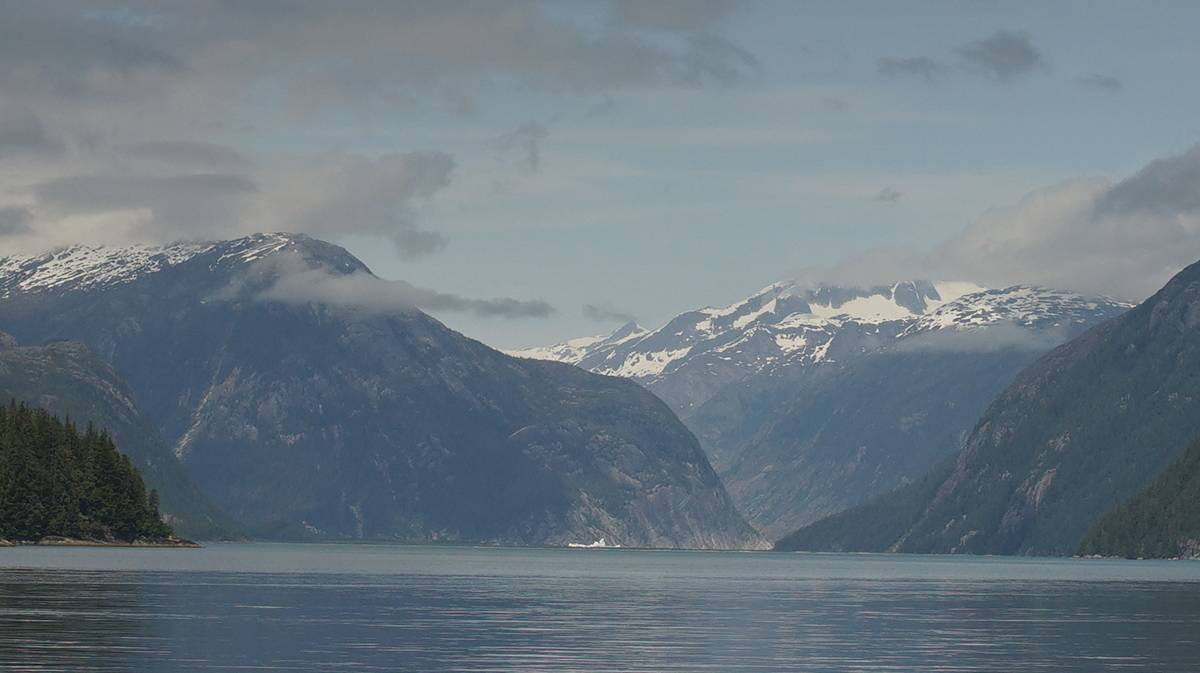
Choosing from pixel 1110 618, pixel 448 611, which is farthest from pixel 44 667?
pixel 1110 618

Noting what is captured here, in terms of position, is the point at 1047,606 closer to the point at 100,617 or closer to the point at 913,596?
the point at 913,596

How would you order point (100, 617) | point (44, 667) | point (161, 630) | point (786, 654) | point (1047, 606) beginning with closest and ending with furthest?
point (44, 667)
point (786, 654)
point (161, 630)
point (100, 617)
point (1047, 606)

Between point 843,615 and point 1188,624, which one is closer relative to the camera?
point 1188,624

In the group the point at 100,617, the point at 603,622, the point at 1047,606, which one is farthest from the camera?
the point at 1047,606

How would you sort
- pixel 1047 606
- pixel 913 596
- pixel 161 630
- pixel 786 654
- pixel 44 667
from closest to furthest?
pixel 44 667 < pixel 786 654 < pixel 161 630 < pixel 1047 606 < pixel 913 596

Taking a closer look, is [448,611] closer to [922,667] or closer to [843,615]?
[843,615]

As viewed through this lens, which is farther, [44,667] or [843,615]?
[843,615]

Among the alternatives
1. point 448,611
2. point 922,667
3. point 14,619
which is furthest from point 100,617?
point 922,667

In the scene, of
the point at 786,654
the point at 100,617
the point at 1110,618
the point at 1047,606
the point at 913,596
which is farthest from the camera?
the point at 913,596
